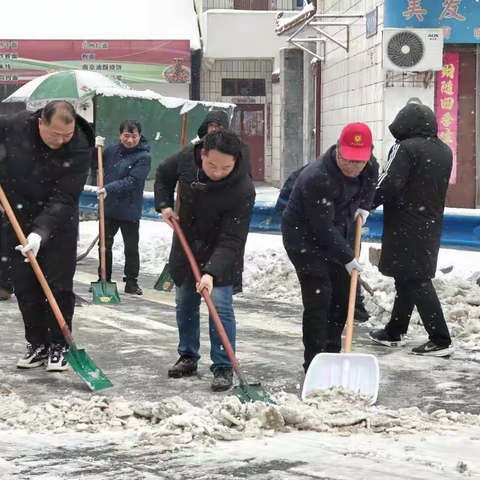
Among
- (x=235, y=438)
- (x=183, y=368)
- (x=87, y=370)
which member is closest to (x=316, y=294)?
(x=183, y=368)

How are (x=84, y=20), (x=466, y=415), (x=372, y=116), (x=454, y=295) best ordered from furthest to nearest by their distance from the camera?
(x=84, y=20)
(x=372, y=116)
(x=454, y=295)
(x=466, y=415)

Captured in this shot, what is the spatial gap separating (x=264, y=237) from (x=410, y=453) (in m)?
8.28

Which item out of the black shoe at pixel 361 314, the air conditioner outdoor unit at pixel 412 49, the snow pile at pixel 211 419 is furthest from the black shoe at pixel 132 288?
the air conditioner outdoor unit at pixel 412 49

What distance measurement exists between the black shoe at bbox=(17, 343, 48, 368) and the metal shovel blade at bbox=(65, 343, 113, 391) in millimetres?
453

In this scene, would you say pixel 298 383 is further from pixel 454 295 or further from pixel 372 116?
pixel 372 116

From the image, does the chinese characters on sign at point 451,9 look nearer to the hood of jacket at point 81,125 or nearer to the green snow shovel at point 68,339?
the hood of jacket at point 81,125

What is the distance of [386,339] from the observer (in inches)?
313

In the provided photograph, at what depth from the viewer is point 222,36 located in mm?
27219

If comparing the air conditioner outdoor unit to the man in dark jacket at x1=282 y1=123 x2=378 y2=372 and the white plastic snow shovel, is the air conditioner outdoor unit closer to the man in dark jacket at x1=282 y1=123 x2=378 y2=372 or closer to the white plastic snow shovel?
the man in dark jacket at x1=282 y1=123 x2=378 y2=372

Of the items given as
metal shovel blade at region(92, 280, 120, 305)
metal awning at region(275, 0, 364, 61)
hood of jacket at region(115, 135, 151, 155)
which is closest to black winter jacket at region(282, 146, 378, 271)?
metal shovel blade at region(92, 280, 120, 305)

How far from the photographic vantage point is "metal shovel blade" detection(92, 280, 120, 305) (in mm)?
9922

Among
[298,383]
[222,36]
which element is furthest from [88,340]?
[222,36]

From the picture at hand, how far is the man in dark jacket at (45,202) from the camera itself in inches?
259

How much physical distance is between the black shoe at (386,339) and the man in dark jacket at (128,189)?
10.9 feet
